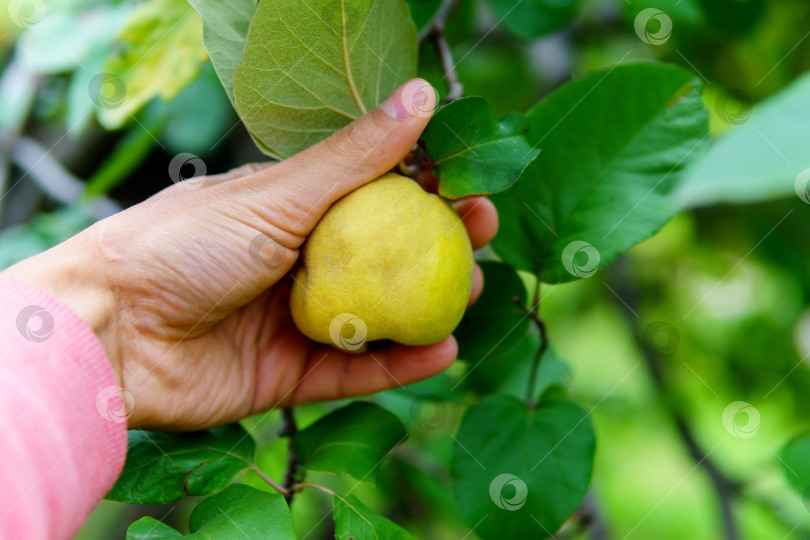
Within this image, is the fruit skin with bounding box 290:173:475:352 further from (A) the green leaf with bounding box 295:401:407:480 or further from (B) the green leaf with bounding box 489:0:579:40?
(B) the green leaf with bounding box 489:0:579:40

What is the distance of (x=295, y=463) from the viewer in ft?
2.83

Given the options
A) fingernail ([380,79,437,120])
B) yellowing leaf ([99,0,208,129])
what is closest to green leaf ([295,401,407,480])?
fingernail ([380,79,437,120])

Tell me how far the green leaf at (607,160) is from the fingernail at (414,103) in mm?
161

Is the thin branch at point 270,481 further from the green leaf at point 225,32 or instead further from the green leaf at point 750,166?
the green leaf at point 750,166

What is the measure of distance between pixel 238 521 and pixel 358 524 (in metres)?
0.13

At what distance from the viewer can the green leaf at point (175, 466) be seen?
2.48 ft

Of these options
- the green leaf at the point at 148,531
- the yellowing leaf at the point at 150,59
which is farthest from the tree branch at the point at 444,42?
the green leaf at the point at 148,531

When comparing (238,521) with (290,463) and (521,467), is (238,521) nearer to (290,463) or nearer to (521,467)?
(290,463)

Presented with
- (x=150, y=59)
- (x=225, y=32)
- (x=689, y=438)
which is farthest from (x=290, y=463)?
(x=689, y=438)

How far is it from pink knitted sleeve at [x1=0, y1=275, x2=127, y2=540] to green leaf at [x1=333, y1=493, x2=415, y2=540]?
10.4 inches

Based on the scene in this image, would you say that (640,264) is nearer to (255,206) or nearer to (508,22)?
(508,22)

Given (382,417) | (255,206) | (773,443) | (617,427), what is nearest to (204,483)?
(382,417)

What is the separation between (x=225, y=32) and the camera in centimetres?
75

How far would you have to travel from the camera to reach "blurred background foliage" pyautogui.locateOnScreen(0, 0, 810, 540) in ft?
3.78
